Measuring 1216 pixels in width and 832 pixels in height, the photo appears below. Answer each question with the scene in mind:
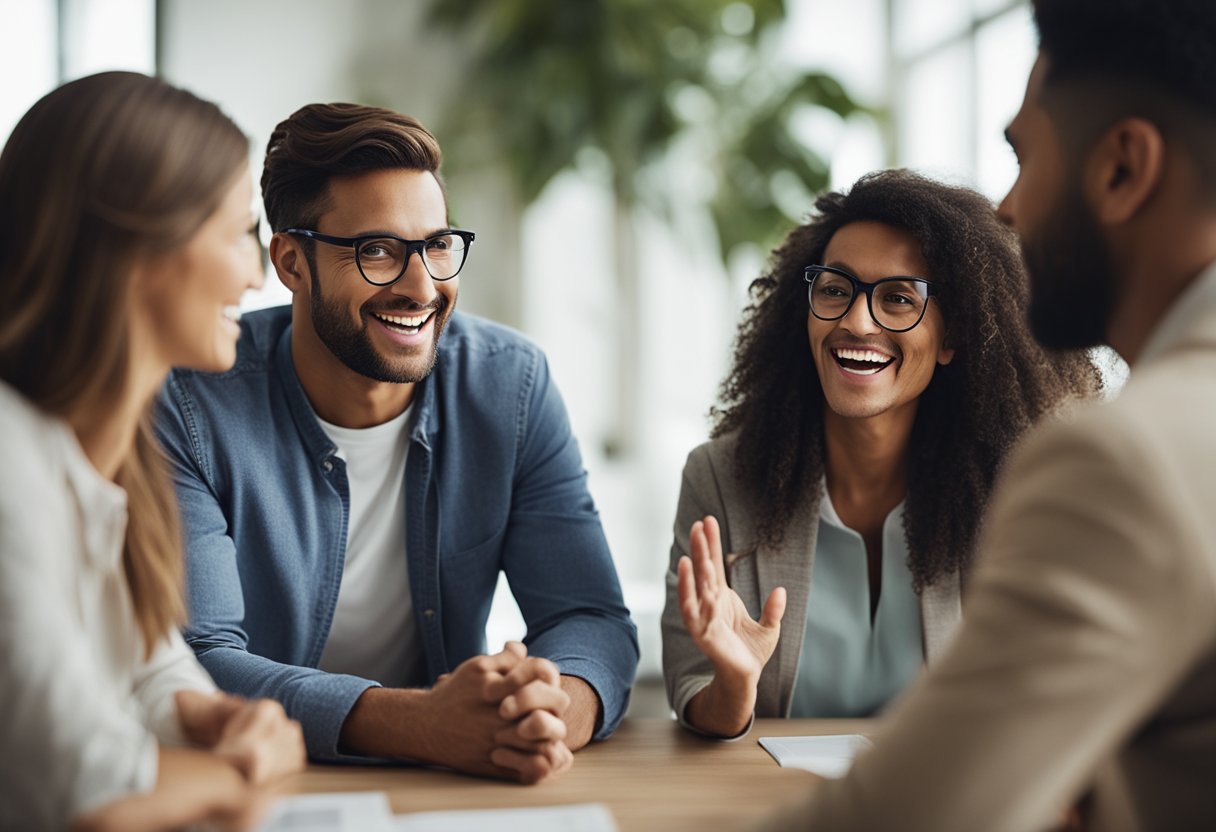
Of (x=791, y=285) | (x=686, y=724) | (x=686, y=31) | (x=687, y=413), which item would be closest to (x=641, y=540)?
(x=687, y=413)

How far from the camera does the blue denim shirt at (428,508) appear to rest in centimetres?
190

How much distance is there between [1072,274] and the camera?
46.8 inches

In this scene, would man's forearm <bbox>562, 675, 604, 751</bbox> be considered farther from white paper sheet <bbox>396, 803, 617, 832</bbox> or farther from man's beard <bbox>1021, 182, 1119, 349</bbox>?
man's beard <bbox>1021, 182, 1119, 349</bbox>

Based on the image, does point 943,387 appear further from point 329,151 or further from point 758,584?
point 329,151

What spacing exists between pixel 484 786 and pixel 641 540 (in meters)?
3.59

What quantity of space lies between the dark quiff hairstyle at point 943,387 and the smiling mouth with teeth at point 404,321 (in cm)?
62

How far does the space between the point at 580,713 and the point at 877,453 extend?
0.76 m

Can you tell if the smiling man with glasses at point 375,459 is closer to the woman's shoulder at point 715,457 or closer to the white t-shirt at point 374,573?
the white t-shirt at point 374,573

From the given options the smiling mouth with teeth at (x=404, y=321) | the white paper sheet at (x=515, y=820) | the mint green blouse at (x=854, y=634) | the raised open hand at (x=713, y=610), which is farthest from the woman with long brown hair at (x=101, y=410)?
the mint green blouse at (x=854, y=634)

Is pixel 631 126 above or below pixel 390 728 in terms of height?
above

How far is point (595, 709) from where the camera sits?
168 cm

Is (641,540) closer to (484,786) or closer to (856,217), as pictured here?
(856,217)

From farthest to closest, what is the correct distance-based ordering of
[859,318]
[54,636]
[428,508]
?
[428,508] → [859,318] → [54,636]

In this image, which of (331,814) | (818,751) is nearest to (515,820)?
(331,814)
